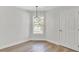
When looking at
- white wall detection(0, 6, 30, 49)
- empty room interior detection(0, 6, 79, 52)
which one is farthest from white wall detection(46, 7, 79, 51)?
white wall detection(0, 6, 30, 49)

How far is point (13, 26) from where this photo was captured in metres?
1.54

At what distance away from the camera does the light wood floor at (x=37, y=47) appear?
1.50 metres

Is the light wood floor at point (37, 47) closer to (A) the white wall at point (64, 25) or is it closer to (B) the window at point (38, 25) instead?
(A) the white wall at point (64, 25)

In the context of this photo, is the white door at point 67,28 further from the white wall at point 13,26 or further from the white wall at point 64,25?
the white wall at point 13,26

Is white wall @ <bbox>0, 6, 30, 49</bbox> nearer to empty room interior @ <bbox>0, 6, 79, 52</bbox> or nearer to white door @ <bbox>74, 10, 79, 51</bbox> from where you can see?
empty room interior @ <bbox>0, 6, 79, 52</bbox>

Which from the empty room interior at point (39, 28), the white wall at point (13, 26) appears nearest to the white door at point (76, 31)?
the empty room interior at point (39, 28)

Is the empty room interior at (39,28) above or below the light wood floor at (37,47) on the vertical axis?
above

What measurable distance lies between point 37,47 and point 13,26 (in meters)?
0.59

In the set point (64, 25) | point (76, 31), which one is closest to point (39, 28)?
point (64, 25)

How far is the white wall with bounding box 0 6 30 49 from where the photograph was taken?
1.48m

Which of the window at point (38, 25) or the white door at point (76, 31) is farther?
the window at point (38, 25)

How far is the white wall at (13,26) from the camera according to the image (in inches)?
58.2
